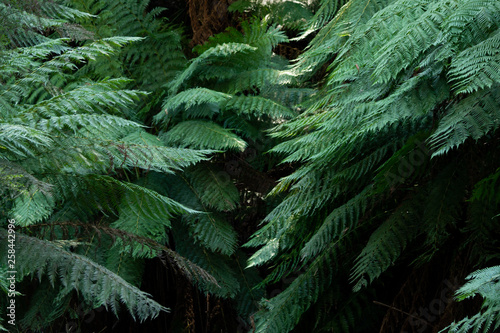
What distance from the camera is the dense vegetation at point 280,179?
1.26 metres

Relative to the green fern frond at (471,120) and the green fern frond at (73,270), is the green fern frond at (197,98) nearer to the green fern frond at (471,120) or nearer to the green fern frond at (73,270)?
the green fern frond at (73,270)

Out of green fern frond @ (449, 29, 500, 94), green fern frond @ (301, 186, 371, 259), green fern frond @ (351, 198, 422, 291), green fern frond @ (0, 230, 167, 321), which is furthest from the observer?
green fern frond @ (301, 186, 371, 259)

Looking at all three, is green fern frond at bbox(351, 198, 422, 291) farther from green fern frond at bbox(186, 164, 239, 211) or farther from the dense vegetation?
green fern frond at bbox(186, 164, 239, 211)

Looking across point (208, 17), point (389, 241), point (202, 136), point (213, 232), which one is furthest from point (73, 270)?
point (208, 17)

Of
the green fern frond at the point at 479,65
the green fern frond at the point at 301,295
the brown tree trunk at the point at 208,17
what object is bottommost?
the green fern frond at the point at 301,295

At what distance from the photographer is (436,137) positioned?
47.2 inches

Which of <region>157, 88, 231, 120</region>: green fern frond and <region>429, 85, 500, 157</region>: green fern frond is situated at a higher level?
<region>157, 88, 231, 120</region>: green fern frond

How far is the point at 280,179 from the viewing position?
74.7 inches

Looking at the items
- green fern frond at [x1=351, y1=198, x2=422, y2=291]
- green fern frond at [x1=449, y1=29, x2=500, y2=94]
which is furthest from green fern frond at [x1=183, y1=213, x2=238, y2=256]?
green fern frond at [x1=449, y1=29, x2=500, y2=94]

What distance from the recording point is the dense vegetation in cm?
126

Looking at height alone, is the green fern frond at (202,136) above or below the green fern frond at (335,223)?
above

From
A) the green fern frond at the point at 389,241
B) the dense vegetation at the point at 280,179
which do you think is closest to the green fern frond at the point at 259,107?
the dense vegetation at the point at 280,179

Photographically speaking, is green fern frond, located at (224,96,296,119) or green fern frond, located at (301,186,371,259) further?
green fern frond, located at (224,96,296,119)

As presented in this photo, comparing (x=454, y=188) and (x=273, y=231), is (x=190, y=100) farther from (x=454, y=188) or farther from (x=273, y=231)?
(x=454, y=188)
